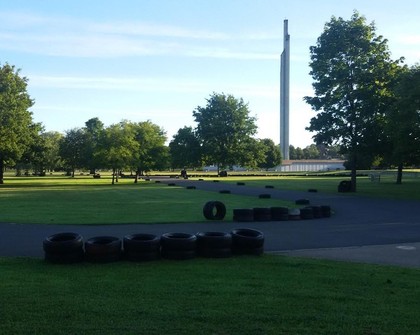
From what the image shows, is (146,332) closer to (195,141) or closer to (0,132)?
(0,132)

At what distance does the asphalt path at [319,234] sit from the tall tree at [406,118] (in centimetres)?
1274

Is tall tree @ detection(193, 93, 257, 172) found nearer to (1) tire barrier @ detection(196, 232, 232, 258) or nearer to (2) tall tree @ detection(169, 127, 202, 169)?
(2) tall tree @ detection(169, 127, 202, 169)

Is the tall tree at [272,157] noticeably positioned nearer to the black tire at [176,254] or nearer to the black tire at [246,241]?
the black tire at [246,241]

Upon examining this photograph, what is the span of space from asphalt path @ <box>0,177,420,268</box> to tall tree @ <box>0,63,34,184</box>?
33.2 m

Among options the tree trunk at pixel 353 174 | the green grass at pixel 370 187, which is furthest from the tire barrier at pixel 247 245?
the tree trunk at pixel 353 174

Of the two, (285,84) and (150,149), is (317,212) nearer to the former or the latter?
(150,149)

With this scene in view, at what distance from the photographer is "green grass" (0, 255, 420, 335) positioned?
5.39 meters

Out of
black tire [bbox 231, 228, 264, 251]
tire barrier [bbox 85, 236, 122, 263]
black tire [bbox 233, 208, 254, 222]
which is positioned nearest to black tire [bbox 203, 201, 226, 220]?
black tire [bbox 233, 208, 254, 222]

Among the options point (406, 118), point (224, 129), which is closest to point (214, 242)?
point (406, 118)

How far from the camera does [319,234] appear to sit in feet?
46.8

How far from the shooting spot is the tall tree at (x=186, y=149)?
9350 cm

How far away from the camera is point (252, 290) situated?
7137 millimetres

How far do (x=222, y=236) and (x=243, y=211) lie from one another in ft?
23.8

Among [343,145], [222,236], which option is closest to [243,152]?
[343,145]
